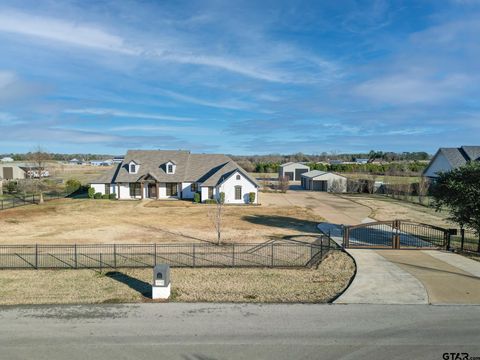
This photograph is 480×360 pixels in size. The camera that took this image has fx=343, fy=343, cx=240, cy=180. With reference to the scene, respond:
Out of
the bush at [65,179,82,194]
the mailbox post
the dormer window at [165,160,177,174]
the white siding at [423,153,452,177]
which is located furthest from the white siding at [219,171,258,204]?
the mailbox post

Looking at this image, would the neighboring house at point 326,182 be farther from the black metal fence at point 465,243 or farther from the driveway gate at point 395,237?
the black metal fence at point 465,243

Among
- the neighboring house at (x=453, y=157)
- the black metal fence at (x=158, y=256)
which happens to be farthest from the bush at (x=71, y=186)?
the neighboring house at (x=453, y=157)

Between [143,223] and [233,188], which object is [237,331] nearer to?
[143,223]

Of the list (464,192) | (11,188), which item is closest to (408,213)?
(464,192)

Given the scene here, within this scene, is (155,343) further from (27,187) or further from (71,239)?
(27,187)

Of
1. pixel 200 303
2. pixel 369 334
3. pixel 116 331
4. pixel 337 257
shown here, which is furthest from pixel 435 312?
pixel 116 331

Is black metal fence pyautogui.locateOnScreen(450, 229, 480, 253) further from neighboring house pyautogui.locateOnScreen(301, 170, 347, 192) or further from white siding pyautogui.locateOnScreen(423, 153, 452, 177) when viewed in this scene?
neighboring house pyautogui.locateOnScreen(301, 170, 347, 192)
